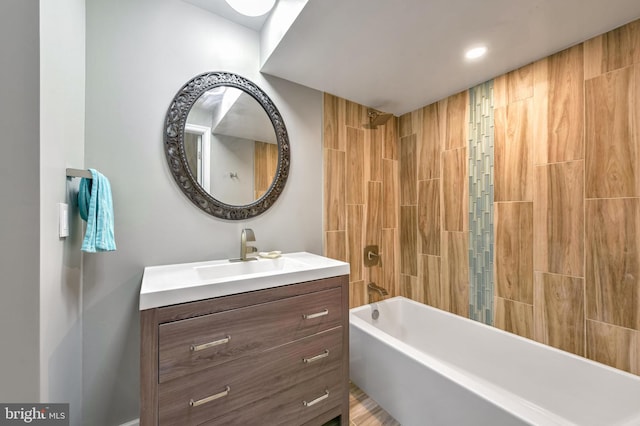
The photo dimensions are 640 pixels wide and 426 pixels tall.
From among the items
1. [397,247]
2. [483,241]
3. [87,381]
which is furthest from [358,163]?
[87,381]

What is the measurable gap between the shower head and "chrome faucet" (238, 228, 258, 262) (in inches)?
61.8

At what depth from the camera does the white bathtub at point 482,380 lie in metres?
1.19

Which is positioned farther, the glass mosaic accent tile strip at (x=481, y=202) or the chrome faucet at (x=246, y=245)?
the glass mosaic accent tile strip at (x=481, y=202)

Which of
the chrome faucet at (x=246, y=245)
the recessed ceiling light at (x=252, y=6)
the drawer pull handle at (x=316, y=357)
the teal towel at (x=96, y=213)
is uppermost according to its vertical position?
the recessed ceiling light at (x=252, y=6)

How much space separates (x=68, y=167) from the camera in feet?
3.34

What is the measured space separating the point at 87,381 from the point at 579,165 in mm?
3024

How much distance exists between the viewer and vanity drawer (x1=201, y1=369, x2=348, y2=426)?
3.56 feet

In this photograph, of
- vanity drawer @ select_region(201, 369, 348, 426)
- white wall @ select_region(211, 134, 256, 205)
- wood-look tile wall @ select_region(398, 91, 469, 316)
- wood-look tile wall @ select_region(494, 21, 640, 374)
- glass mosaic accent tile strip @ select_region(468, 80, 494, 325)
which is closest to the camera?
vanity drawer @ select_region(201, 369, 348, 426)

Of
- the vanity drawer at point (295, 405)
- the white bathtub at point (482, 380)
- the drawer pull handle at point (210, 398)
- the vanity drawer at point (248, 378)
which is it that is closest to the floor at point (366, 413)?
the white bathtub at point (482, 380)

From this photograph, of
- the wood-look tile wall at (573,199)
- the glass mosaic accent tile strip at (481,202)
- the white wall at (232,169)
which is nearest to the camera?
the wood-look tile wall at (573,199)

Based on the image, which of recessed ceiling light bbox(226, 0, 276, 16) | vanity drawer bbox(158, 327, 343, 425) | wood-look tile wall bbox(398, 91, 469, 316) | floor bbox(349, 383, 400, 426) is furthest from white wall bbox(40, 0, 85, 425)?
wood-look tile wall bbox(398, 91, 469, 316)

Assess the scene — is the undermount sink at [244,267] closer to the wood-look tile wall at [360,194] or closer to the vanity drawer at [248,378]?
the vanity drawer at [248,378]

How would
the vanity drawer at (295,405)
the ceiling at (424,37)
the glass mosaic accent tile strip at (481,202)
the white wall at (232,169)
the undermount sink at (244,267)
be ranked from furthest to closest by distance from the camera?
1. the glass mosaic accent tile strip at (481,202)
2. the white wall at (232,169)
3. the undermount sink at (244,267)
4. the ceiling at (424,37)
5. the vanity drawer at (295,405)

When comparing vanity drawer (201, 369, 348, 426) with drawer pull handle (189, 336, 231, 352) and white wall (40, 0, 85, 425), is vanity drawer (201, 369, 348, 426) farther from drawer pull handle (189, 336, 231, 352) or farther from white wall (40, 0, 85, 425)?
white wall (40, 0, 85, 425)
